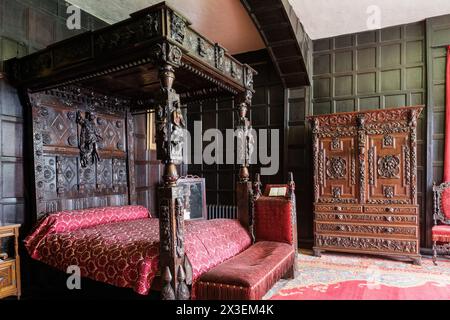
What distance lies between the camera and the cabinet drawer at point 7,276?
3.17 m

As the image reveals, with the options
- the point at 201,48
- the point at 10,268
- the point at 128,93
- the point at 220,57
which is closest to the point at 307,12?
the point at 220,57

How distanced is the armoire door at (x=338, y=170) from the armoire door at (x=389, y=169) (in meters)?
0.22

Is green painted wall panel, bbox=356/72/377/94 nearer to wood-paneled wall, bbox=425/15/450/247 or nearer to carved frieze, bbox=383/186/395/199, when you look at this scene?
wood-paneled wall, bbox=425/15/450/247

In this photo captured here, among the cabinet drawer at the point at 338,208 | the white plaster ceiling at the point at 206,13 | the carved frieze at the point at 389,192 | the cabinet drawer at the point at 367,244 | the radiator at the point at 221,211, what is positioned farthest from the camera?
the radiator at the point at 221,211

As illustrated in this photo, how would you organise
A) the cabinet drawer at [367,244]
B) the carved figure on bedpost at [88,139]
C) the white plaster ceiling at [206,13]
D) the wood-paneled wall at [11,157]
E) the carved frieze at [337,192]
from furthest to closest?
1. the carved frieze at [337,192]
2. the cabinet drawer at [367,244]
3. the white plaster ceiling at [206,13]
4. the carved figure on bedpost at [88,139]
5. the wood-paneled wall at [11,157]

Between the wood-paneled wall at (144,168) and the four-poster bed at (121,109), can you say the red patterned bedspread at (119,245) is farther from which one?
the wood-paneled wall at (144,168)

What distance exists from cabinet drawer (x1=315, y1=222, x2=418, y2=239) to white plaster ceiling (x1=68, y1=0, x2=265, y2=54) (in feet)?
11.0

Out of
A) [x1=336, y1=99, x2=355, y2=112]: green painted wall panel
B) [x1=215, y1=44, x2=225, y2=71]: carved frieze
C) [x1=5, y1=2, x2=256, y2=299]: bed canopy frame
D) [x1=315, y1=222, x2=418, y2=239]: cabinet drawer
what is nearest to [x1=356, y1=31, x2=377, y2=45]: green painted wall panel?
[x1=336, y1=99, x2=355, y2=112]: green painted wall panel

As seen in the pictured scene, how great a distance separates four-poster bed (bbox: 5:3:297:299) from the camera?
2562mm

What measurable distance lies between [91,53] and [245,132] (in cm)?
191

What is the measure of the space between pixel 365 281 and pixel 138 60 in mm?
3426

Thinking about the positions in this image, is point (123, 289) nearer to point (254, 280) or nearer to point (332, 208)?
point (254, 280)

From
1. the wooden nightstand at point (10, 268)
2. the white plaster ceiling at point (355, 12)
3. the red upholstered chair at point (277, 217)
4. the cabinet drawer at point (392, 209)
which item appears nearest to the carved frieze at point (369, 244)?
the cabinet drawer at point (392, 209)

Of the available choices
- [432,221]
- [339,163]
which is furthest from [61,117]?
[432,221]
